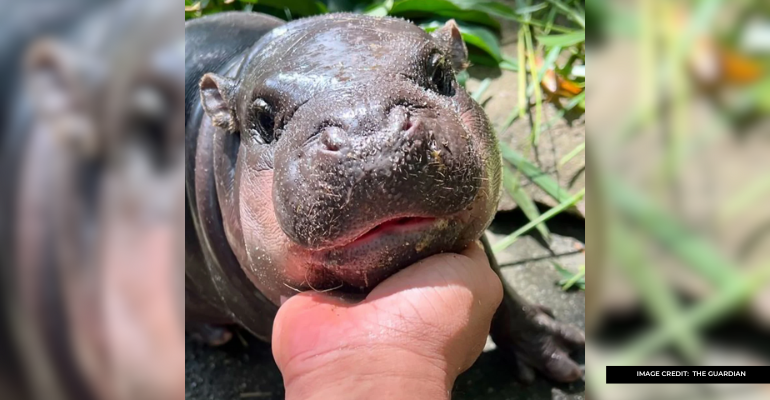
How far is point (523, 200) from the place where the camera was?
7.00 ft

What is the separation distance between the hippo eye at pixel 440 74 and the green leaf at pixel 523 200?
0.99m

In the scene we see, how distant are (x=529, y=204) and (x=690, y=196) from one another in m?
1.65

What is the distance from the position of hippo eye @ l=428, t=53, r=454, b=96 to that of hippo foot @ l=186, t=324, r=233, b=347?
112 cm

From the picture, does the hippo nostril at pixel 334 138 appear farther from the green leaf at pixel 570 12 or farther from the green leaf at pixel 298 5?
the green leaf at pixel 570 12

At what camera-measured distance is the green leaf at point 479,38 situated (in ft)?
8.21

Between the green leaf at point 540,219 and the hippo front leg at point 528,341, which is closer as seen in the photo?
the hippo front leg at point 528,341

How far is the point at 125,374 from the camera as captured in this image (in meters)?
0.41

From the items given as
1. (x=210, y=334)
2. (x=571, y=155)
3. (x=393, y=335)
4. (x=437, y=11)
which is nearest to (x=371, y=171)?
(x=393, y=335)

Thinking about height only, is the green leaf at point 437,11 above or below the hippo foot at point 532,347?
above

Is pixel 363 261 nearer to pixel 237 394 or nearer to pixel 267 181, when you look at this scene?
pixel 267 181

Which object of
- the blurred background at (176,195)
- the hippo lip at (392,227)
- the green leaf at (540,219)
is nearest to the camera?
the blurred background at (176,195)

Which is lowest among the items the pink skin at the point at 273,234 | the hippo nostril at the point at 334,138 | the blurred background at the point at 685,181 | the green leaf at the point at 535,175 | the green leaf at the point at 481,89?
the green leaf at the point at 535,175

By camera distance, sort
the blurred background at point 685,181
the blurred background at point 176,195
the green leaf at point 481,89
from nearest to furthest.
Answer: the blurred background at point 176,195 < the blurred background at point 685,181 < the green leaf at point 481,89

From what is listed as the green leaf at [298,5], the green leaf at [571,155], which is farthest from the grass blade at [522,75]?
the green leaf at [298,5]
